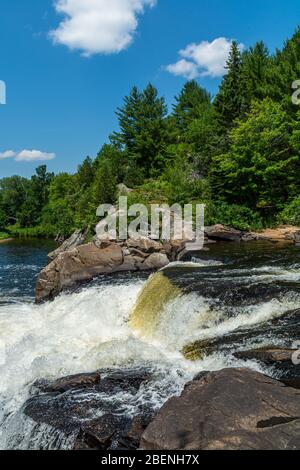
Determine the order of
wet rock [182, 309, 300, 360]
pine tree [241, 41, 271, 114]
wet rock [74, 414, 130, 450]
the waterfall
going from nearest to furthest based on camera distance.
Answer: wet rock [74, 414, 130, 450] < wet rock [182, 309, 300, 360] < the waterfall < pine tree [241, 41, 271, 114]

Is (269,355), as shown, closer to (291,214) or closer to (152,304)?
(152,304)

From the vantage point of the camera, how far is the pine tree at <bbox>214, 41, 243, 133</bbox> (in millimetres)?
33562

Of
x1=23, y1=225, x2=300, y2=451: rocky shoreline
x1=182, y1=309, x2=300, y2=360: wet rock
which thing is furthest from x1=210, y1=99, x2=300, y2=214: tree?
x1=23, y1=225, x2=300, y2=451: rocky shoreline

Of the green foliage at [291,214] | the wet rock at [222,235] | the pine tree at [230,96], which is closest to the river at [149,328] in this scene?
the wet rock at [222,235]

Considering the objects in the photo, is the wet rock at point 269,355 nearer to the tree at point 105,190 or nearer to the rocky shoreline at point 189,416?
the rocky shoreline at point 189,416

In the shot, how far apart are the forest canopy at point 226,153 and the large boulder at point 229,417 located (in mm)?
20803

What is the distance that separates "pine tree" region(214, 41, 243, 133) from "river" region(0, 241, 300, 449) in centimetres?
1902

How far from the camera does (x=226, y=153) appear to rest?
29562 mm

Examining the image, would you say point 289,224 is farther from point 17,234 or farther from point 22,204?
point 22,204

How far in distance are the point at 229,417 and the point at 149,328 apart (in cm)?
699

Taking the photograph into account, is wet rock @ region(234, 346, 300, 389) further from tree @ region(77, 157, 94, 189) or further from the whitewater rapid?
tree @ region(77, 157, 94, 189)

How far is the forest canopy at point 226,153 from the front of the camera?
26828 millimetres

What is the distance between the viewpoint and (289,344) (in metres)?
8.12
